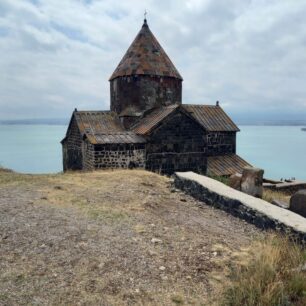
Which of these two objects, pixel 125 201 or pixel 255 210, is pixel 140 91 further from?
pixel 255 210

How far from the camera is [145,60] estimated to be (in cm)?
1800

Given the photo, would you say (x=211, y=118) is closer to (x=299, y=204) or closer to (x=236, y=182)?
(x=236, y=182)

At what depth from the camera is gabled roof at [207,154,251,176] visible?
59.0ft

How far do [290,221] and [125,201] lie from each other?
3.35 metres

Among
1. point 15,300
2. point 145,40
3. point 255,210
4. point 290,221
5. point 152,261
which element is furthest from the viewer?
point 145,40

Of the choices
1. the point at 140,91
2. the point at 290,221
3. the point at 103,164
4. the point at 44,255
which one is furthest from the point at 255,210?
the point at 140,91

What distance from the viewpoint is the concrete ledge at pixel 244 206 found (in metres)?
5.53

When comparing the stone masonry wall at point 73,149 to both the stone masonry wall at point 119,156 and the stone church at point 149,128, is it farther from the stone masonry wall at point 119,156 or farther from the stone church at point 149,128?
the stone masonry wall at point 119,156

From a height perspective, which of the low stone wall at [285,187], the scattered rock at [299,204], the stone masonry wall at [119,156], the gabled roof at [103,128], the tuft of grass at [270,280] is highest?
the gabled roof at [103,128]

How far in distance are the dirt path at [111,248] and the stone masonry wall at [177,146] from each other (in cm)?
815

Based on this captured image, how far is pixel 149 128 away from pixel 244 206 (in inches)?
378

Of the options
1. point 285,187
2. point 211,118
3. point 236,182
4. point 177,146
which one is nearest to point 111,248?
point 236,182

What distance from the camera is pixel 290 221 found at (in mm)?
5609

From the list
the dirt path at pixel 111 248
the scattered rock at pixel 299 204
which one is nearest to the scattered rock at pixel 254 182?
the scattered rock at pixel 299 204
